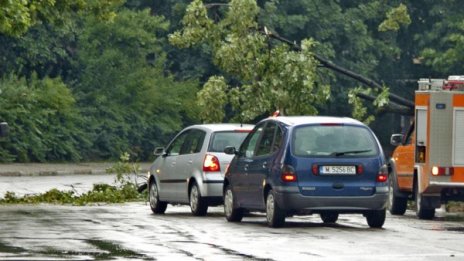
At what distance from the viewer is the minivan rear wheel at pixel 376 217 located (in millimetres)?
22203

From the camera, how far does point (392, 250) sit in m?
17.5

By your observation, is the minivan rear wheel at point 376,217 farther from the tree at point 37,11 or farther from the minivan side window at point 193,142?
the tree at point 37,11

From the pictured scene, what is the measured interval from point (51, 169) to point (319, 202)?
89.3 ft

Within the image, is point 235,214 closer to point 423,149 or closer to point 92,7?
point 423,149

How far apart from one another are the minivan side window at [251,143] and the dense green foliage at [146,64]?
18.6 metres

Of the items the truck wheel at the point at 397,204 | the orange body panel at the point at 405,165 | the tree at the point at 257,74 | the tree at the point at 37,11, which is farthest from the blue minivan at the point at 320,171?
the tree at the point at 257,74

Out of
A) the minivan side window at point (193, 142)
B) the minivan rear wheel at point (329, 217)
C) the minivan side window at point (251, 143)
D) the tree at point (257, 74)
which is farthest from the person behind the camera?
the tree at point (257, 74)

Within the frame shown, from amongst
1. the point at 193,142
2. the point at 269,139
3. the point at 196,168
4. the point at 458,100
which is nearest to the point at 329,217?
the point at 269,139

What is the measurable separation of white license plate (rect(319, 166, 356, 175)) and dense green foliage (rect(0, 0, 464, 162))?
20284 mm

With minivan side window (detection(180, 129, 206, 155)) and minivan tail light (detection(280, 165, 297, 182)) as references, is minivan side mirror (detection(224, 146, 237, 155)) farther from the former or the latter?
minivan tail light (detection(280, 165, 297, 182))

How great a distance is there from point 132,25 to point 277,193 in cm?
3586

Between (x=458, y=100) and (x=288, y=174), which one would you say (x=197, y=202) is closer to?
(x=288, y=174)

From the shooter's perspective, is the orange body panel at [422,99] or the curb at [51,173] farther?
the curb at [51,173]

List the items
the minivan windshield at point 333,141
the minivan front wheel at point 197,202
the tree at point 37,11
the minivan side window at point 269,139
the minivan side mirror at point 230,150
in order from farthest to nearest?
the tree at point 37,11 → the minivan front wheel at point 197,202 → the minivan side mirror at point 230,150 → the minivan side window at point 269,139 → the minivan windshield at point 333,141
